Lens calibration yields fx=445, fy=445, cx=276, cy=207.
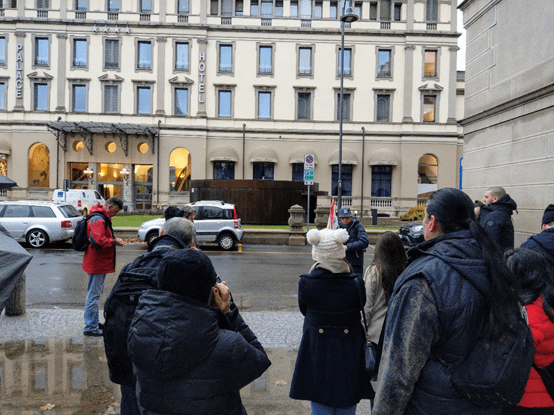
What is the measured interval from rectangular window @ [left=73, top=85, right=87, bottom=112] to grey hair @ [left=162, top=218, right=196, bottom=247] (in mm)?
37023

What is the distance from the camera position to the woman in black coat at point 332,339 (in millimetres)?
3041

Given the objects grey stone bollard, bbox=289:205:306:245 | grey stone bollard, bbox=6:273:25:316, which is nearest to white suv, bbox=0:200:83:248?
grey stone bollard, bbox=289:205:306:245

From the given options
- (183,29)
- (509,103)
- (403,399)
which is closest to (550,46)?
(509,103)

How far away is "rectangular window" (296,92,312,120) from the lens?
37969 millimetres

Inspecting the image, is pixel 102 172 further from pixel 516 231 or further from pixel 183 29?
pixel 516 231

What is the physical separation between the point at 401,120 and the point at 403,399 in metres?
38.0

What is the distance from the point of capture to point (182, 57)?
36.9m

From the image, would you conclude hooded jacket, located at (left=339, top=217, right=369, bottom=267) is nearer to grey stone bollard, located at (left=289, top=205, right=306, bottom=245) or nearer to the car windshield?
grey stone bollard, located at (left=289, top=205, right=306, bottom=245)

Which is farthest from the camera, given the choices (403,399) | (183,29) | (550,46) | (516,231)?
(183,29)

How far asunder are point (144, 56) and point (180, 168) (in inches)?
379

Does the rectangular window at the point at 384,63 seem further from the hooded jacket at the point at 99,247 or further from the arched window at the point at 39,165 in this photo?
the hooded jacket at the point at 99,247

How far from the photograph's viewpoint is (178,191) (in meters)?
37.3

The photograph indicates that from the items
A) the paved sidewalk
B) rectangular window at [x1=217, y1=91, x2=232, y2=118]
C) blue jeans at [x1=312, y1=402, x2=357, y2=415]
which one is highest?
rectangular window at [x1=217, y1=91, x2=232, y2=118]

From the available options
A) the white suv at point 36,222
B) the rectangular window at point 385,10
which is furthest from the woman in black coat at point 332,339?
the rectangular window at point 385,10
